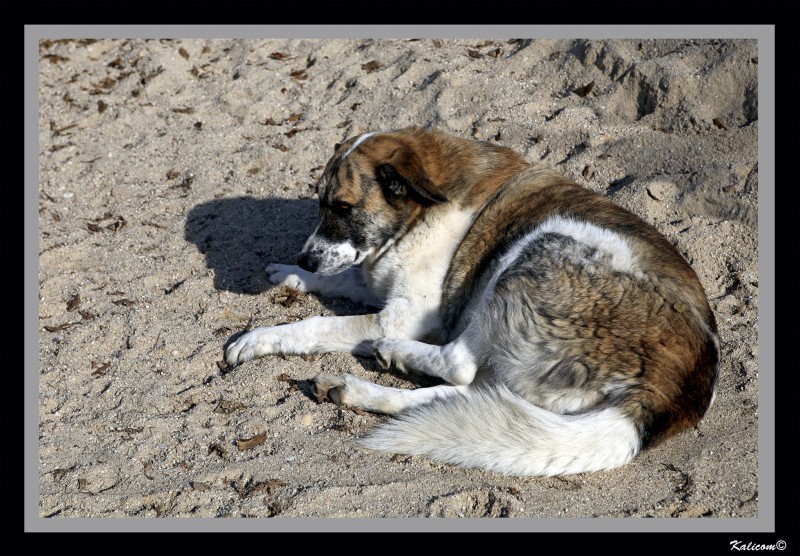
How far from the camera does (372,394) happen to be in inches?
174

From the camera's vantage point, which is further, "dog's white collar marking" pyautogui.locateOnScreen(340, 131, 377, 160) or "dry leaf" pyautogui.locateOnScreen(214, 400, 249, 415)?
"dog's white collar marking" pyautogui.locateOnScreen(340, 131, 377, 160)

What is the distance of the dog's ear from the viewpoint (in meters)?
4.82

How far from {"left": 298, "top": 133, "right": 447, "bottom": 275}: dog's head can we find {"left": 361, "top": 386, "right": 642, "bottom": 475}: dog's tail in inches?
54.8

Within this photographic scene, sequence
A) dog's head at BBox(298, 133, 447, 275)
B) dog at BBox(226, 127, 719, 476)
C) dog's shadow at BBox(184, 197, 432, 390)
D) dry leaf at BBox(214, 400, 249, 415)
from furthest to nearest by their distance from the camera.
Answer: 1. dog's shadow at BBox(184, 197, 432, 390)
2. dog's head at BBox(298, 133, 447, 275)
3. dry leaf at BBox(214, 400, 249, 415)
4. dog at BBox(226, 127, 719, 476)

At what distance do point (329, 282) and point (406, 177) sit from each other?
1260 mm

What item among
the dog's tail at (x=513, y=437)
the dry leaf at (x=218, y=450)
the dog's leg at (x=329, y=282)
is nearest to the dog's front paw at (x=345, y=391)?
the dog's tail at (x=513, y=437)

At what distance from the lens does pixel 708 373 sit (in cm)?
402

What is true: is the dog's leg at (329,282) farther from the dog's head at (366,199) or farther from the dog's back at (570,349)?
the dog's back at (570,349)

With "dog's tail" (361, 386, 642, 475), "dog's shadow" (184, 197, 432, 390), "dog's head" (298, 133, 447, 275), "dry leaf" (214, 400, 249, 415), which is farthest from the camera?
"dog's shadow" (184, 197, 432, 390)

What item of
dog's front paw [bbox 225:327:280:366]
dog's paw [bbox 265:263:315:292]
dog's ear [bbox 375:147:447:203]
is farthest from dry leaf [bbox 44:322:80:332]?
dog's ear [bbox 375:147:447:203]

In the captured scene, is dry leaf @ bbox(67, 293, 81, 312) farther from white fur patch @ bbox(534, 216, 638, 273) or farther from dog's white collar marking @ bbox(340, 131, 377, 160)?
white fur patch @ bbox(534, 216, 638, 273)

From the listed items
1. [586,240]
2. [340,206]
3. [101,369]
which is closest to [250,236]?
[340,206]

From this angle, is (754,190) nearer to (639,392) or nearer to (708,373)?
(708,373)

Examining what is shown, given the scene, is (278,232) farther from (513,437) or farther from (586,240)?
(513,437)
